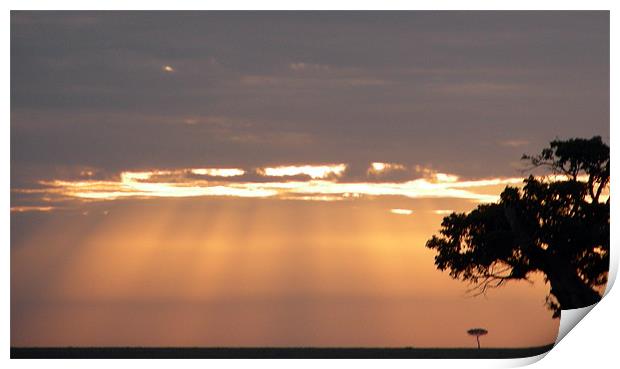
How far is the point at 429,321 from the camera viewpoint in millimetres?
17188

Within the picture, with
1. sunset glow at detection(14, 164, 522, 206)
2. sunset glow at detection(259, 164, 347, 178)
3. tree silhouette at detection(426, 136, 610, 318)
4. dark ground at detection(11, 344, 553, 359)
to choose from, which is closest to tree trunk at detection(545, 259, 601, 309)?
tree silhouette at detection(426, 136, 610, 318)

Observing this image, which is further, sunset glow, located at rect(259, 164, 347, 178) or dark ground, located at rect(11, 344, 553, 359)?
sunset glow, located at rect(259, 164, 347, 178)

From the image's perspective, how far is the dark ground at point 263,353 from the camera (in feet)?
55.8

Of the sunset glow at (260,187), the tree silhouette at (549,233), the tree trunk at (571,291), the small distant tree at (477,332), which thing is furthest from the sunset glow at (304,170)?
the tree trunk at (571,291)

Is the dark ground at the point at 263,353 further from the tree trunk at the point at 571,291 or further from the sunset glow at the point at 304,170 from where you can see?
the sunset glow at the point at 304,170

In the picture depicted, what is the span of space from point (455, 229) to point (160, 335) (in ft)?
9.48

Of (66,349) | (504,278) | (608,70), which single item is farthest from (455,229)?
(66,349)

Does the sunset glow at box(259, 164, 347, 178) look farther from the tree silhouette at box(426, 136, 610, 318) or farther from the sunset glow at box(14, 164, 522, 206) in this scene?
the tree silhouette at box(426, 136, 610, 318)

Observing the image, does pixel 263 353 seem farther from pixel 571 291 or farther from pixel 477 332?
pixel 571 291

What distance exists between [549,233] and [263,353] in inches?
116

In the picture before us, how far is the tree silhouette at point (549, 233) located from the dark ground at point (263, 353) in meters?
0.63

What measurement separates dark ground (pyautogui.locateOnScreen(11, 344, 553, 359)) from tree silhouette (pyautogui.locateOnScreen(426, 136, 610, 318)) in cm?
63

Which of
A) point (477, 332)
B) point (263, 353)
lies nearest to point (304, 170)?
point (263, 353)

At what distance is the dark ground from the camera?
17000 millimetres
